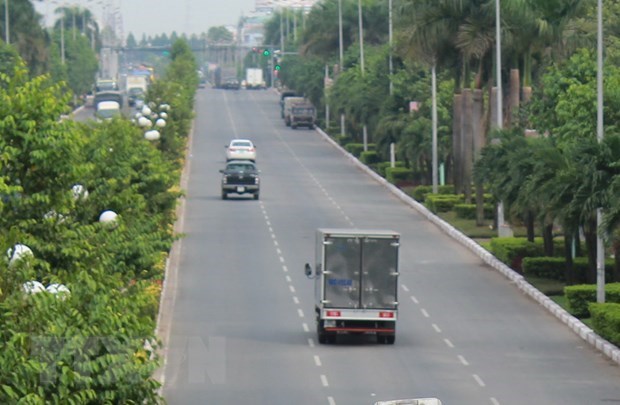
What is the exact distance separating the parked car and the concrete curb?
6.48m

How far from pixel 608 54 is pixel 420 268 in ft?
59.1

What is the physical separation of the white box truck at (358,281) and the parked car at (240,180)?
3817cm

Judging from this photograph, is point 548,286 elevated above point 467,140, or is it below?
below

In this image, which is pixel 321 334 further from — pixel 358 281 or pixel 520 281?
pixel 520 281

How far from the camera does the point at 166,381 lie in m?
34.8

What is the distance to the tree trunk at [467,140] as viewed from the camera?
7150 centimetres

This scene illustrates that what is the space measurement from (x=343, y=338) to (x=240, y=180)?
37.3 meters

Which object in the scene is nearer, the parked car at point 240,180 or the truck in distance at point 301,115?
the parked car at point 240,180

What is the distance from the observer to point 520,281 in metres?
50.3

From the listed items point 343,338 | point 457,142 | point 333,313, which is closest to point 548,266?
point 343,338

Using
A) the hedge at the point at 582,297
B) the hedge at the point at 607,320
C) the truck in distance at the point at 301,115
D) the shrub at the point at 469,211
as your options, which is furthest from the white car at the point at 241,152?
the hedge at the point at 607,320

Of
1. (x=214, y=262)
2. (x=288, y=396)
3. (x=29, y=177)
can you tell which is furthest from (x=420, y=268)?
(x=29, y=177)

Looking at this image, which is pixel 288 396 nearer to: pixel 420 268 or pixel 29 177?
pixel 29 177

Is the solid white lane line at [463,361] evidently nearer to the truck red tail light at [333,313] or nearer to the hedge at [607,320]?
the truck red tail light at [333,313]
